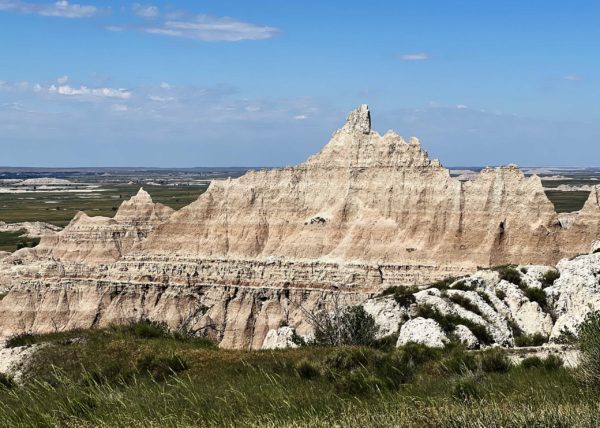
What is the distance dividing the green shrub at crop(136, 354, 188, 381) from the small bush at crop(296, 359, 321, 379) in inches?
101

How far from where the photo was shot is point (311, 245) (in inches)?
2431

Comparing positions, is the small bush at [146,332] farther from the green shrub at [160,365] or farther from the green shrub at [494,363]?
the green shrub at [494,363]

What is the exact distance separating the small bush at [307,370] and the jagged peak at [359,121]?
171ft

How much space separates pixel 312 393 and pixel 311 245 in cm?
4987

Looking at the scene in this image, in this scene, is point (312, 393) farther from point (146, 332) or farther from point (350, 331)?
point (350, 331)

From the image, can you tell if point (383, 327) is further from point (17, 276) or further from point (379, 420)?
point (17, 276)

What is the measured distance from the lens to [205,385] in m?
13.1

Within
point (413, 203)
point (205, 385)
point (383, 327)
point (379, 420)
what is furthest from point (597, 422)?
point (413, 203)

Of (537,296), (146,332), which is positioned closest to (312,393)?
(146,332)

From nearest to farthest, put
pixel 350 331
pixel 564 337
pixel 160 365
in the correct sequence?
pixel 160 365 → pixel 564 337 → pixel 350 331

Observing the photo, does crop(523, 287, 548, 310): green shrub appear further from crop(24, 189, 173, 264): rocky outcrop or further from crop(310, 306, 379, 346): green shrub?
crop(24, 189, 173, 264): rocky outcrop

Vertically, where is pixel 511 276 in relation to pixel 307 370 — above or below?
below

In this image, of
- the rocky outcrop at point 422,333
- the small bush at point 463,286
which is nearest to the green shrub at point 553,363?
the rocky outcrop at point 422,333

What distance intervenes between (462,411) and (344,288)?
46.4 meters
